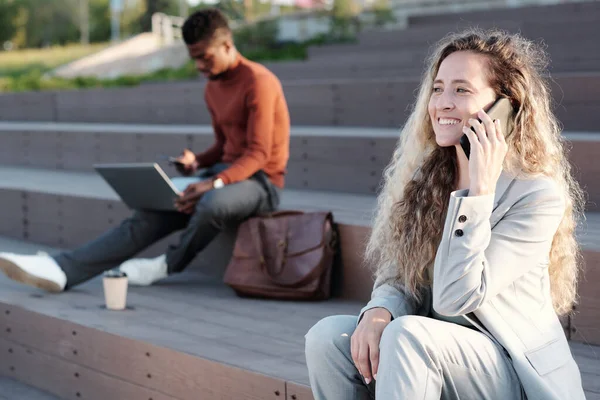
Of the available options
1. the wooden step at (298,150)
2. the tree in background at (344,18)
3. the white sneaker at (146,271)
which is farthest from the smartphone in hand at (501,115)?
the tree in background at (344,18)

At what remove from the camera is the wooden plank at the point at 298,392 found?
2.55m

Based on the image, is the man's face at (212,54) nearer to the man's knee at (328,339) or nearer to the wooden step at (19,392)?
the wooden step at (19,392)

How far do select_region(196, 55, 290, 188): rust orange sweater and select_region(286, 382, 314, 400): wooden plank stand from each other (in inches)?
57.0

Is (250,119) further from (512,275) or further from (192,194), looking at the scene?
(512,275)

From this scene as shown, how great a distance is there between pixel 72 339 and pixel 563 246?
2024 mm

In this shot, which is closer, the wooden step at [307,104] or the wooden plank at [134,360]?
the wooden plank at [134,360]

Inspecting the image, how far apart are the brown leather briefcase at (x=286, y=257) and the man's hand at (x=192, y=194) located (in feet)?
0.81

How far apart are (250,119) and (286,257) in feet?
2.14

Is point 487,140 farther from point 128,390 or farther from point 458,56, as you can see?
point 128,390

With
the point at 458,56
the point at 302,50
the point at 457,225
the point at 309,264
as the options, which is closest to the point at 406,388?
the point at 457,225

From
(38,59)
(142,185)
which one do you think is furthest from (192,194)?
(38,59)

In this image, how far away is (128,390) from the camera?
3.20 m

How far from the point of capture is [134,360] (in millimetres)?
3148

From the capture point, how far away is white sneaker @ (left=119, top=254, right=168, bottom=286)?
4043 mm
